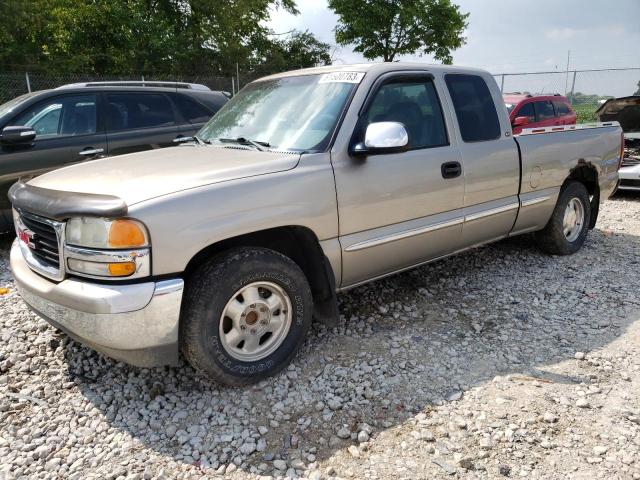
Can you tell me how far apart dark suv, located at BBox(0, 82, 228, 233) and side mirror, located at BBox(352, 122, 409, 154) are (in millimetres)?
2617

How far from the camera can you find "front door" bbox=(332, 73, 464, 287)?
126 inches

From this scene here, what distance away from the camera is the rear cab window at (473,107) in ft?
12.9

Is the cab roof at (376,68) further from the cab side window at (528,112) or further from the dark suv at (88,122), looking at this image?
the cab side window at (528,112)

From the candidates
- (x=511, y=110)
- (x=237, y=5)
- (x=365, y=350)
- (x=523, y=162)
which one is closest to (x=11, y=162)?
(x=365, y=350)

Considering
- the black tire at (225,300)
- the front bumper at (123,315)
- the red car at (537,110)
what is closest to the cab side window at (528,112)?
the red car at (537,110)

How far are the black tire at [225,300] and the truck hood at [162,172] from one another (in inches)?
18.0

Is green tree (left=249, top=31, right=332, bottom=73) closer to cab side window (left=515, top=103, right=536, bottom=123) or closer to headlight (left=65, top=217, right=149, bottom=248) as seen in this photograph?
cab side window (left=515, top=103, right=536, bottom=123)

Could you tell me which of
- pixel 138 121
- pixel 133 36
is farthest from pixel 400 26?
pixel 138 121

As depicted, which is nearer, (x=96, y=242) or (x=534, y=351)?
(x=96, y=242)

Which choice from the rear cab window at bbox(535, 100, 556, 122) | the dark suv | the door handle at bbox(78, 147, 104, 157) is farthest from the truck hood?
the rear cab window at bbox(535, 100, 556, 122)

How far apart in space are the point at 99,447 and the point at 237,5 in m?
24.9

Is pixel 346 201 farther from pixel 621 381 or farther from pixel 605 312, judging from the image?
pixel 605 312

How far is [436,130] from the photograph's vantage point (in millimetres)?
3760

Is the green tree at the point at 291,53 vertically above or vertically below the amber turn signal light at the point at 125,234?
above
